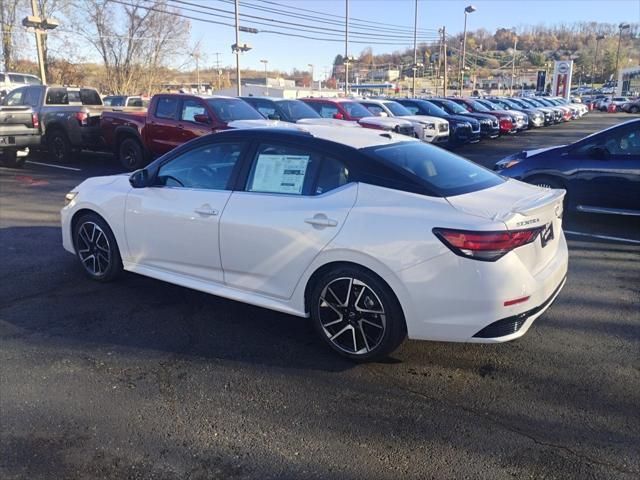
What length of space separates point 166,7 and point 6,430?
44303 mm

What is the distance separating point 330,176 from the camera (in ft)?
12.4

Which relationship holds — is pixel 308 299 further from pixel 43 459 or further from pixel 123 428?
pixel 43 459

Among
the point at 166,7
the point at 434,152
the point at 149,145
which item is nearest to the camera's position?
the point at 434,152

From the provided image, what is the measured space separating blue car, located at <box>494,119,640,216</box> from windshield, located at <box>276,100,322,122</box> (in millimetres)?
8064

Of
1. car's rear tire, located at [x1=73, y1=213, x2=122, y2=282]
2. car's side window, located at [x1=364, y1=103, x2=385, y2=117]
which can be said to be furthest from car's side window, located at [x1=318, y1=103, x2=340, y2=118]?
car's rear tire, located at [x1=73, y1=213, x2=122, y2=282]

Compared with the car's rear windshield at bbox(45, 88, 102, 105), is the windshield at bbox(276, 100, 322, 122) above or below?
below

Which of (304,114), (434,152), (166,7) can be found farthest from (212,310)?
(166,7)

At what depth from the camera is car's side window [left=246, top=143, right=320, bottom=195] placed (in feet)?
12.7

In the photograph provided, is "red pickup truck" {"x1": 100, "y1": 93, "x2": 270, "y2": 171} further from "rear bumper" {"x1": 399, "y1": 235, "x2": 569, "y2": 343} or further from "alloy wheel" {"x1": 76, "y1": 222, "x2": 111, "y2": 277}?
"rear bumper" {"x1": 399, "y1": 235, "x2": 569, "y2": 343}

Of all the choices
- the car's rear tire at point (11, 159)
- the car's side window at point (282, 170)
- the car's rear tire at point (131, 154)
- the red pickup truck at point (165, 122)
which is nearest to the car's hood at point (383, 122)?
the red pickup truck at point (165, 122)

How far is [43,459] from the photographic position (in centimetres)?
273

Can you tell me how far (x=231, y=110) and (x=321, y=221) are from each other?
8825mm

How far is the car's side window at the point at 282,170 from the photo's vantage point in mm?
3871

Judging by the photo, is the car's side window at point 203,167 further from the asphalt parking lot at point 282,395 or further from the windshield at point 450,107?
the windshield at point 450,107
